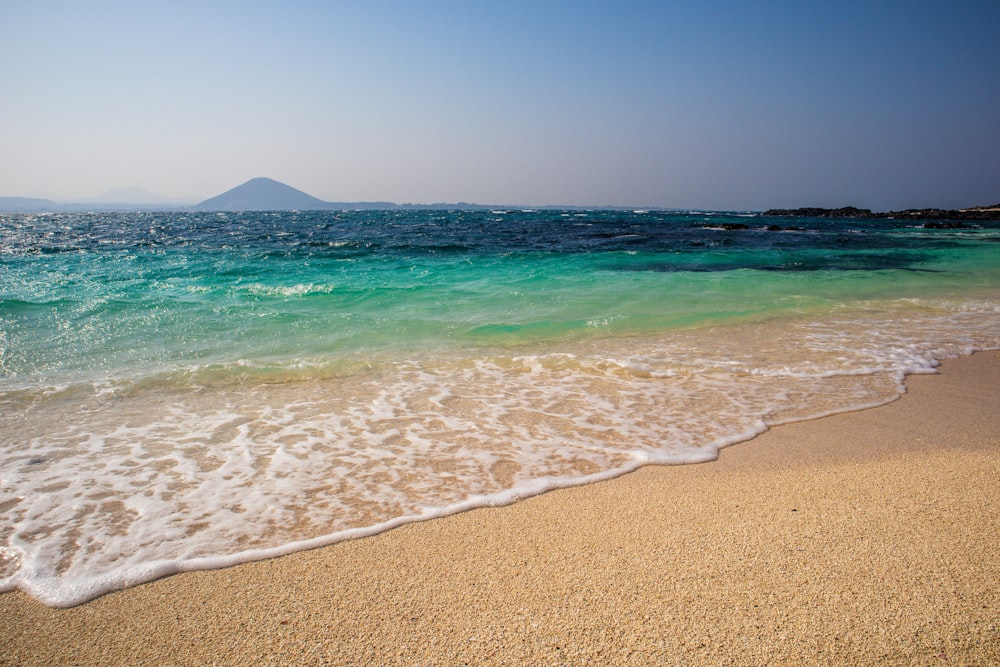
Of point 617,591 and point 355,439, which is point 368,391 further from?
point 617,591

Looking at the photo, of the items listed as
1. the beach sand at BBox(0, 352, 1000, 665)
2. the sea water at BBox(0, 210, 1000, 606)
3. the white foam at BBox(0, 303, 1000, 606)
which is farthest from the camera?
the sea water at BBox(0, 210, 1000, 606)

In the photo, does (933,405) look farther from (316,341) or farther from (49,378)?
(49,378)

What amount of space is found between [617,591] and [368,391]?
3819mm

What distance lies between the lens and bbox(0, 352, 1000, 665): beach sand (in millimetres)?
1963

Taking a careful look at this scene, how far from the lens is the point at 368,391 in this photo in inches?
217

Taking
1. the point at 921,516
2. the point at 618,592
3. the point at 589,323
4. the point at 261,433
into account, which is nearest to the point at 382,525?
the point at 618,592

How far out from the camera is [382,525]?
2951mm

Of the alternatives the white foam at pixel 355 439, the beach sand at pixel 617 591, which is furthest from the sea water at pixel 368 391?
the beach sand at pixel 617 591

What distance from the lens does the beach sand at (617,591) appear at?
1963 mm

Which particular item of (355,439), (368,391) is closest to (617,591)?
(355,439)

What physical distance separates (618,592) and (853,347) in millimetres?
6378

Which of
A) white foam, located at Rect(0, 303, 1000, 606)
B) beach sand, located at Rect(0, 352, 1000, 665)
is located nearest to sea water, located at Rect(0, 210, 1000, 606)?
white foam, located at Rect(0, 303, 1000, 606)

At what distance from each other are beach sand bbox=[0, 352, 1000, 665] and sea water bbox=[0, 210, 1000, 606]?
281 millimetres

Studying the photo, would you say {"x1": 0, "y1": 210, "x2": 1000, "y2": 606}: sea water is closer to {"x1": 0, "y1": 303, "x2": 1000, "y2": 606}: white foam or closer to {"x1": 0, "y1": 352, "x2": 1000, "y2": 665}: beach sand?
{"x1": 0, "y1": 303, "x2": 1000, "y2": 606}: white foam
